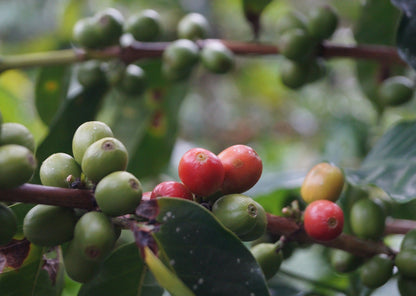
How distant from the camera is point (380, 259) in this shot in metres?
1.29

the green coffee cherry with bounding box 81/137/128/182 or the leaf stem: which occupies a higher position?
the green coffee cherry with bounding box 81/137/128/182

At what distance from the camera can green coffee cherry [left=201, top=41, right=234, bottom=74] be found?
193 centimetres

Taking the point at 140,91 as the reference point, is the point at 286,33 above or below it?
above

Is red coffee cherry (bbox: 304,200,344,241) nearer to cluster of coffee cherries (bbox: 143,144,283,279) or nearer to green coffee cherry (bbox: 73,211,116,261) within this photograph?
cluster of coffee cherries (bbox: 143,144,283,279)

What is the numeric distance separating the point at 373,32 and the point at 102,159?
1707mm

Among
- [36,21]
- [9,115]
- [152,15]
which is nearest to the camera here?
[152,15]

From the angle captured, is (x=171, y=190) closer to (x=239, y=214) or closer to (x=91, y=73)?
(x=239, y=214)

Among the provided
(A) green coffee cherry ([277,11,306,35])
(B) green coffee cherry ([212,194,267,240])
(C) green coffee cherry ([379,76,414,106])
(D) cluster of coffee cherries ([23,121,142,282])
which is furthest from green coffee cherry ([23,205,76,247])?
(C) green coffee cherry ([379,76,414,106])

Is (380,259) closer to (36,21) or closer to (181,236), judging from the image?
(181,236)

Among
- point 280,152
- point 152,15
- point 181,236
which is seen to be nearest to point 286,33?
point 152,15

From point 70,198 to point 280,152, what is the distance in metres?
3.66

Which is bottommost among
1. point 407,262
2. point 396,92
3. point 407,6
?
point 407,262

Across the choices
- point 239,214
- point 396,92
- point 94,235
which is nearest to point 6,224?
point 94,235

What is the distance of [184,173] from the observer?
1.05 meters
